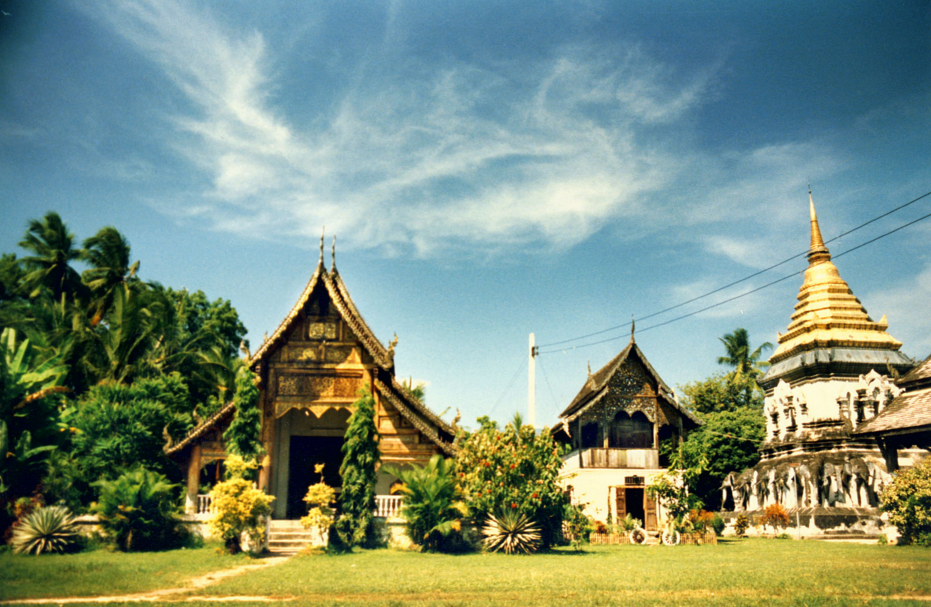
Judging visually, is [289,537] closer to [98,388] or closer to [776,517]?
[98,388]

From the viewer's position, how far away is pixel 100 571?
10.5 m

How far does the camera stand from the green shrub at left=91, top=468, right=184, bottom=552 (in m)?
13.8

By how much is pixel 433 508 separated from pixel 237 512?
4.35 metres

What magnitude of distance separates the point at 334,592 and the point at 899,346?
26179 millimetres

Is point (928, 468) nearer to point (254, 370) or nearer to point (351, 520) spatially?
point (351, 520)

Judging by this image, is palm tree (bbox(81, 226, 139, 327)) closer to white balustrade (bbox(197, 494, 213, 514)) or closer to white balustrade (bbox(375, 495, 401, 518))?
white balustrade (bbox(197, 494, 213, 514))

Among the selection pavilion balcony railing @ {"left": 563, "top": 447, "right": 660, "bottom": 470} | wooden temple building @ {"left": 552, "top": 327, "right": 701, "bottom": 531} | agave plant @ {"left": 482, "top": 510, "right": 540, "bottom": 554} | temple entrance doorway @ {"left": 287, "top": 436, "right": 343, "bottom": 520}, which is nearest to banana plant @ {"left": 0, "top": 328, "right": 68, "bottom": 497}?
temple entrance doorway @ {"left": 287, "top": 436, "right": 343, "bottom": 520}

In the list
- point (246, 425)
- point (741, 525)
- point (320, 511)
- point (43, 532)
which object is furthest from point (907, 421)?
point (43, 532)

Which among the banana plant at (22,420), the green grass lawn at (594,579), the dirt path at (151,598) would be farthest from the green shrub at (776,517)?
the banana plant at (22,420)

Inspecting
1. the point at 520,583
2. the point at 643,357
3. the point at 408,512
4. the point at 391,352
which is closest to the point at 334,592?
the point at 520,583

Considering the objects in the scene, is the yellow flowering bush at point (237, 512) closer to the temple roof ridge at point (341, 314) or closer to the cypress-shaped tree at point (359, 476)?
the cypress-shaped tree at point (359, 476)

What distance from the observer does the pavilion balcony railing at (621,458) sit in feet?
90.5

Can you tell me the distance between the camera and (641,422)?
1134 inches

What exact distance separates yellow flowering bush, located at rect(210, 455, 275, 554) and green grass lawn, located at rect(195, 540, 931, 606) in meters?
1.26
